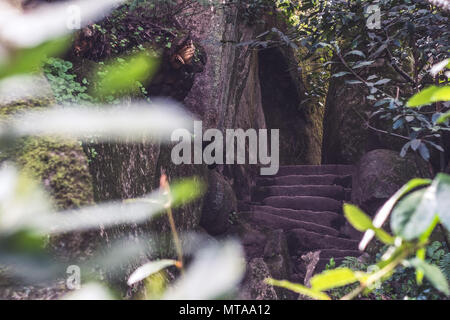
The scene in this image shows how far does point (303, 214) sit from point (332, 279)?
199 inches

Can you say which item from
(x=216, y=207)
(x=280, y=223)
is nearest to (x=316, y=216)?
(x=280, y=223)

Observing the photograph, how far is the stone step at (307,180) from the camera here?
228 inches

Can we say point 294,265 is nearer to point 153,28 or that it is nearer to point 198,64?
point 198,64

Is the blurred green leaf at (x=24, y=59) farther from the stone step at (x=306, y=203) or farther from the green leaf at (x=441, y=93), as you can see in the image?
the stone step at (x=306, y=203)

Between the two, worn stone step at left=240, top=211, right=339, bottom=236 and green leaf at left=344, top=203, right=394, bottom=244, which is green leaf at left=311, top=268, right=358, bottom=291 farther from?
worn stone step at left=240, top=211, right=339, bottom=236

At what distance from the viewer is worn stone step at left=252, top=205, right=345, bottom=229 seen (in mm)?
5109

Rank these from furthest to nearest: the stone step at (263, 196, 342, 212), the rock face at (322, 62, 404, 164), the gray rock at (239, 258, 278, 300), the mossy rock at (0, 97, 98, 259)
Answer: the rock face at (322, 62, 404, 164) < the stone step at (263, 196, 342, 212) < the mossy rock at (0, 97, 98, 259) < the gray rock at (239, 258, 278, 300)

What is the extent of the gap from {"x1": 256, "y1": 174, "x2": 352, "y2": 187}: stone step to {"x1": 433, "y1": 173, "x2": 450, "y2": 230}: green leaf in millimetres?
5613

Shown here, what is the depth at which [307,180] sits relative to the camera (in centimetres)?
609

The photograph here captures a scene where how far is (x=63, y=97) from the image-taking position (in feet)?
5.86

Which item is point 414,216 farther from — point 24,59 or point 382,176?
point 382,176

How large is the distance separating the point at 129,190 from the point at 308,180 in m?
4.51

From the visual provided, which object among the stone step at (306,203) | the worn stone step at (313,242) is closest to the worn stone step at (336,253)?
the worn stone step at (313,242)

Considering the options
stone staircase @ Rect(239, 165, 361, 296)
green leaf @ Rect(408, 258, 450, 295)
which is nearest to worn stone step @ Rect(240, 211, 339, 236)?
stone staircase @ Rect(239, 165, 361, 296)
